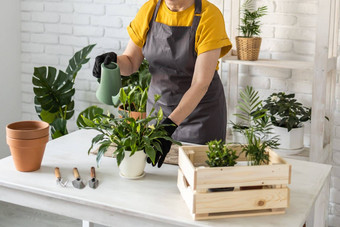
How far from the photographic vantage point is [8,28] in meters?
4.08

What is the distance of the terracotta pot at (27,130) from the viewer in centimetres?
183

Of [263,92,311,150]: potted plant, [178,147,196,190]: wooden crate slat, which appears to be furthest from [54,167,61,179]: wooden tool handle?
[263,92,311,150]: potted plant

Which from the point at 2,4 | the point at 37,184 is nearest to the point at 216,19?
the point at 37,184

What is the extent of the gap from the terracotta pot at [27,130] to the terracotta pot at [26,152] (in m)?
0.01

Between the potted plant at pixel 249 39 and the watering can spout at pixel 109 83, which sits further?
the potted plant at pixel 249 39

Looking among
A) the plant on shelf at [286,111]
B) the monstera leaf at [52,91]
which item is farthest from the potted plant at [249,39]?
the monstera leaf at [52,91]

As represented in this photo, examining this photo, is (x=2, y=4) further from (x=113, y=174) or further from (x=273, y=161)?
(x=273, y=161)

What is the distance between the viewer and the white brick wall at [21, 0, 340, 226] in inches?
126

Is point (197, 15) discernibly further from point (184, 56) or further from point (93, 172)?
point (93, 172)

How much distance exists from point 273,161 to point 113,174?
588mm

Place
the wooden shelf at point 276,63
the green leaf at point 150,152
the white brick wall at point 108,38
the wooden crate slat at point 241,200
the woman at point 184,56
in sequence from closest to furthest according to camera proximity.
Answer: the wooden crate slat at point 241,200 < the green leaf at point 150,152 < the woman at point 184,56 < the wooden shelf at point 276,63 < the white brick wall at point 108,38

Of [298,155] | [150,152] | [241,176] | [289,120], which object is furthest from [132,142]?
[298,155]

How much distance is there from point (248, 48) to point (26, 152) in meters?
1.67

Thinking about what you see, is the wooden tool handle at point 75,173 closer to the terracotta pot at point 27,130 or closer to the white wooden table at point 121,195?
the white wooden table at point 121,195
